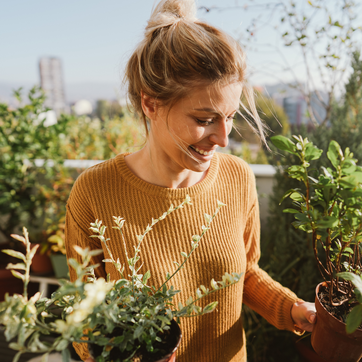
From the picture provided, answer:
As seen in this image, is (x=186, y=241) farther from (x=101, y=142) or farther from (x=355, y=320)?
(x=101, y=142)

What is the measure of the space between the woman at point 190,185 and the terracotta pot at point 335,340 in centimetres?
17

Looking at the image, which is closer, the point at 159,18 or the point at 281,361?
the point at 159,18

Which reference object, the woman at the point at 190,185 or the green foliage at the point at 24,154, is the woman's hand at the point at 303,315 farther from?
the green foliage at the point at 24,154

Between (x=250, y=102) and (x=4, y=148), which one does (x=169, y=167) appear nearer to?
(x=250, y=102)

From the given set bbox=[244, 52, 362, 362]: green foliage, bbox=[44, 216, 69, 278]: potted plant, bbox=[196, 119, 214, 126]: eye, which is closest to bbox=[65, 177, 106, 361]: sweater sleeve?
bbox=[196, 119, 214, 126]: eye

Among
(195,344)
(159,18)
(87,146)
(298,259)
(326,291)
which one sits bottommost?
(298,259)

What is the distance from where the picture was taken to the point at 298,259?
61.9 inches

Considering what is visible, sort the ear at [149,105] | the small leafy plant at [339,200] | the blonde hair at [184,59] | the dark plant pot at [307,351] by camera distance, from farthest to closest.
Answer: the dark plant pot at [307,351], the ear at [149,105], the blonde hair at [184,59], the small leafy plant at [339,200]

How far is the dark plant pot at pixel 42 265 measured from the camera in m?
2.16

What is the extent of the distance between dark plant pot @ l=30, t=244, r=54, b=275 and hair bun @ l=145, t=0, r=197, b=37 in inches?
75.6

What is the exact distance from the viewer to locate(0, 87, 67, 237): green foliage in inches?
86.6

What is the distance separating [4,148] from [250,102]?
220cm

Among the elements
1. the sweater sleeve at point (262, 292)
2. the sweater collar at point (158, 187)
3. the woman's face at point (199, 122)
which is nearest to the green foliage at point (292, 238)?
the sweater sleeve at point (262, 292)

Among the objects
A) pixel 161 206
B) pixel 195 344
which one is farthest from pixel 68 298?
pixel 195 344
